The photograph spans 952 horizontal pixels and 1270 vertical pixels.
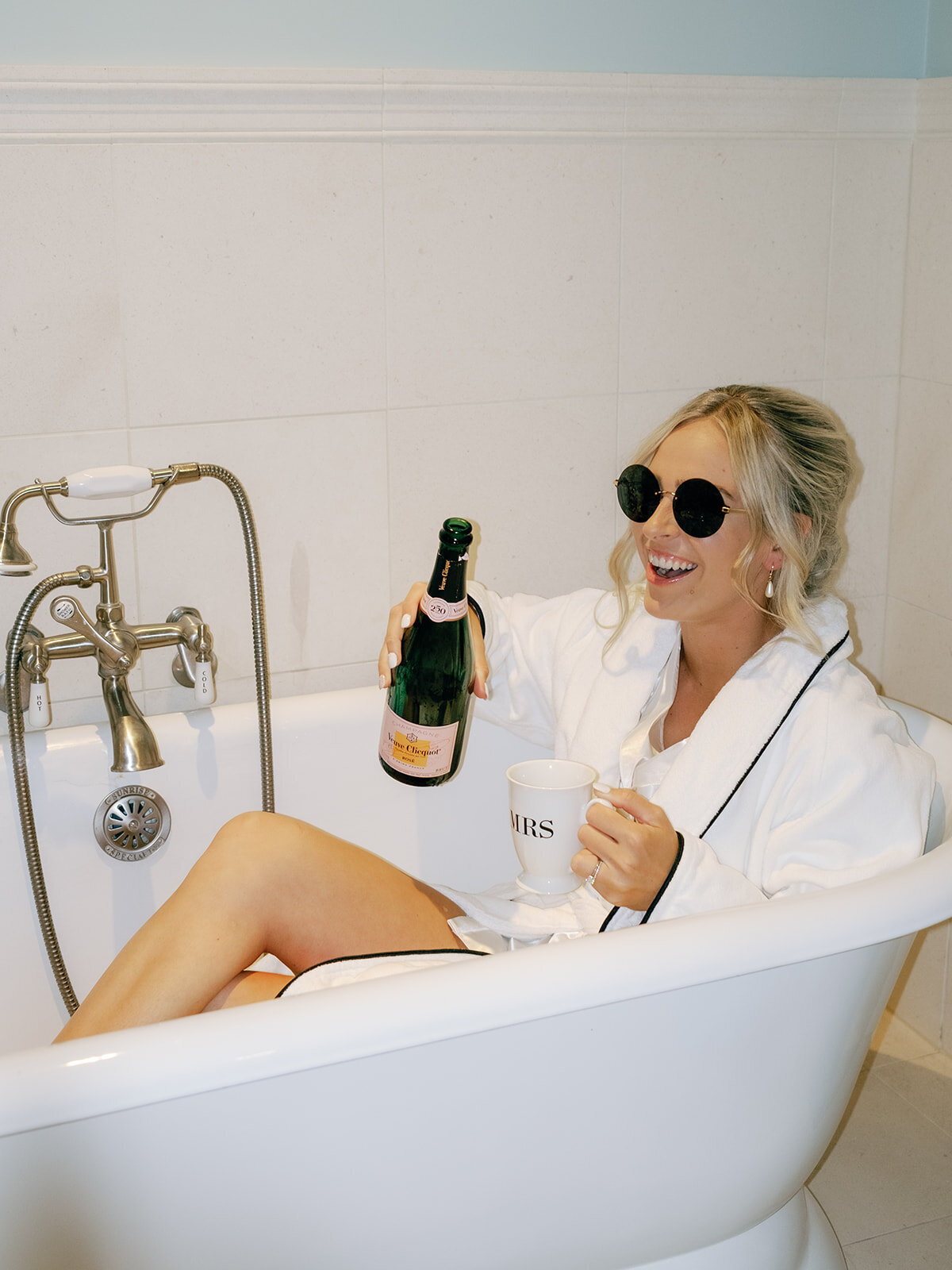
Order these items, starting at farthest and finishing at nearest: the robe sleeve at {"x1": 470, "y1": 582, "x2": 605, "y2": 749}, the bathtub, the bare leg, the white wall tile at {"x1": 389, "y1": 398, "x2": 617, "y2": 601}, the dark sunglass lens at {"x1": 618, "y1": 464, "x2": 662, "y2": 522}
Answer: the white wall tile at {"x1": 389, "y1": 398, "x2": 617, "y2": 601}, the robe sleeve at {"x1": 470, "y1": 582, "x2": 605, "y2": 749}, the dark sunglass lens at {"x1": 618, "y1": 464, "x2": 662, "y2": 522}, the bare leg, the bathtub

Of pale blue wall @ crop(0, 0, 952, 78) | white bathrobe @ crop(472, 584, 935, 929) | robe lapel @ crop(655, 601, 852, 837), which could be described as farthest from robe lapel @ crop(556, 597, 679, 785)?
pale blue wall @ crop(0, 0, 952, 78)

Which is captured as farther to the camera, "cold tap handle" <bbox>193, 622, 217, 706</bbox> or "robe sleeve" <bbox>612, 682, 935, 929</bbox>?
"cold tap handle" <bbox>193, 622, 217, 706</bbox>

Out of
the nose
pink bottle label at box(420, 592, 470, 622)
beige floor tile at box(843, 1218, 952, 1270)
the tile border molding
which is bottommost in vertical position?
beige floor tile at box(843, 1218, 952, 1270)

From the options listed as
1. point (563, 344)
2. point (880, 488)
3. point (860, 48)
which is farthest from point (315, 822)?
point (860, 48)

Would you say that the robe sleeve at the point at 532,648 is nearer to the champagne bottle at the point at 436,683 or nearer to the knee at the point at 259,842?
the champagne bottle at the point at 436,683

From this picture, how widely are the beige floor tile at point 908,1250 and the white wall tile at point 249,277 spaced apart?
1358 millimetres

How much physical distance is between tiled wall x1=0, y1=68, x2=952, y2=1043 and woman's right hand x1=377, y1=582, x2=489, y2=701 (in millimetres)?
305

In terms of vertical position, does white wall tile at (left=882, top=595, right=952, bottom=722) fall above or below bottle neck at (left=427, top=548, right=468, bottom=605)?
below

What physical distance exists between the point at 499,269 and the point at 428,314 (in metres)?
0.13

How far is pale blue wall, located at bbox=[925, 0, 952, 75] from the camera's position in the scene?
6.38ft

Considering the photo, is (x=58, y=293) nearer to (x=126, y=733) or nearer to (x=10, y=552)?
(x=10, y=552)

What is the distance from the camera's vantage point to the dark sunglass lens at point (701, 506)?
4.72 feet

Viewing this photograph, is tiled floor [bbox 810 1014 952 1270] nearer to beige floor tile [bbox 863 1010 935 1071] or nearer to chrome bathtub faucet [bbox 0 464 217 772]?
beige floor tile [bbox 863 1010 935 1071]

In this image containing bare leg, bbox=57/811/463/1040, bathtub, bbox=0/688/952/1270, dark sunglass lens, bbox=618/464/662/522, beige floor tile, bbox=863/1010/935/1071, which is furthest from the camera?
beige floor tile, bbox=863/1010/935/1071
